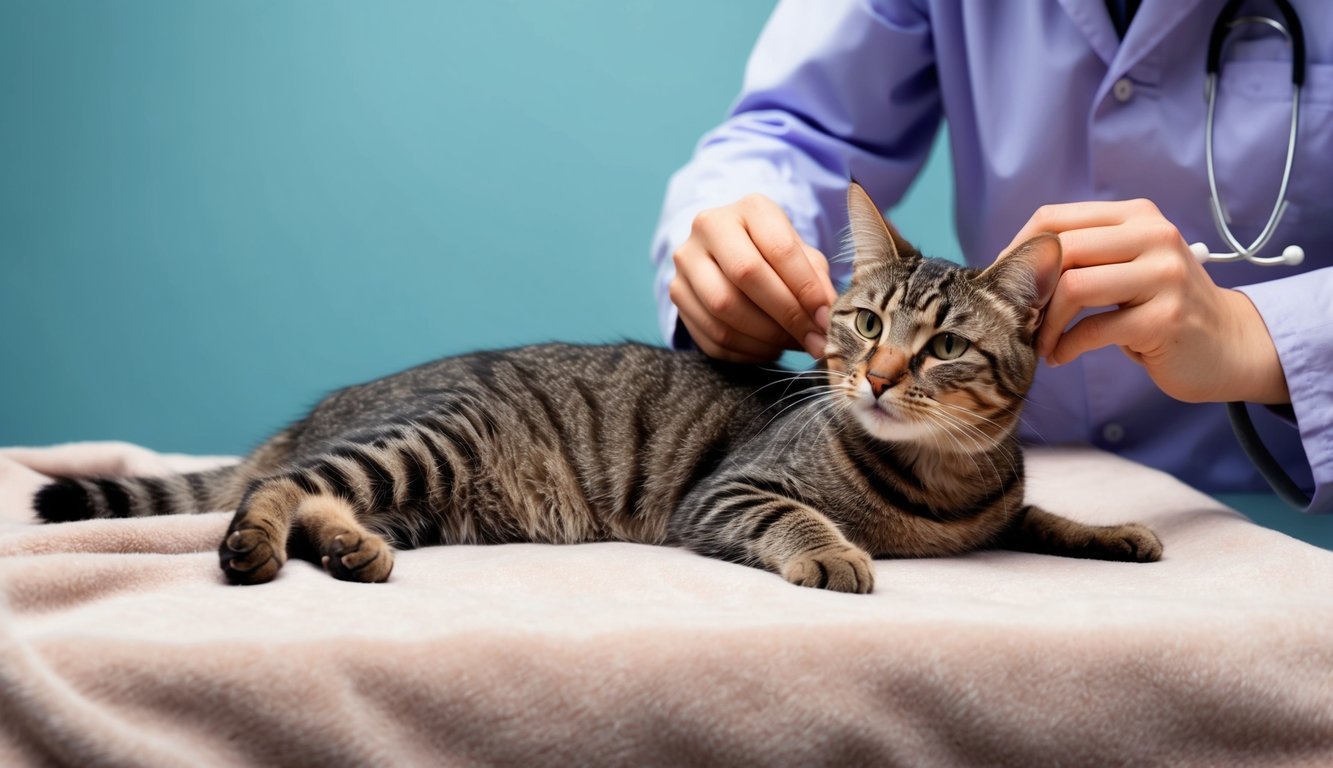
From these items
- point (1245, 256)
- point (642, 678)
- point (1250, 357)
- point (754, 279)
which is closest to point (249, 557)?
point (642, 678)

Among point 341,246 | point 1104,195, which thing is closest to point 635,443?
point 1104,195

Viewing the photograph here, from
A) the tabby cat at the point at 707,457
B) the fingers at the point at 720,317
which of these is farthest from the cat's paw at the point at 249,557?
the fingers at the point at 720,317

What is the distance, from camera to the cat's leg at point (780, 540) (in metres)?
0.95

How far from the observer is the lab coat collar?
133cm

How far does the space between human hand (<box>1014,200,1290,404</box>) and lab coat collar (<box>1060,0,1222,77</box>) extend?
16.1 inches

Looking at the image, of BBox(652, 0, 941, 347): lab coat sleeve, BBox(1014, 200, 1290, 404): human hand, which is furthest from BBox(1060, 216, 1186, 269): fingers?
BBox(652, 0, 941, 347): lab coat sleeve

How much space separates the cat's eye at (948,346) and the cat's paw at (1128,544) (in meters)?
0.25

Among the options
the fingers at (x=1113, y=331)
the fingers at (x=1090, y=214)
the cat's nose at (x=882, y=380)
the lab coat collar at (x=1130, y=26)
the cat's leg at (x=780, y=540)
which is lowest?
the cat's leg at (x=780, y=540)

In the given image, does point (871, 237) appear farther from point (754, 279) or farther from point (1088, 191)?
point (1088, 191)

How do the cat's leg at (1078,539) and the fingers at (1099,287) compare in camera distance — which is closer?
the fingers at (1099,287)

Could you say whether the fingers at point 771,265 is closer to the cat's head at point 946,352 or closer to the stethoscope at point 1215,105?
the cat's head at point 946,352

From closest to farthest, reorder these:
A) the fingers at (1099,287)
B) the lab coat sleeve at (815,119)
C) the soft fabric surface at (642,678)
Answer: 1. the soft fabric surface at (642,678)
2. the fingers at (1099,287)
3. the lab coat sleeve at (815,119)

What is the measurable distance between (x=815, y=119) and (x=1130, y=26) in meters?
0.52

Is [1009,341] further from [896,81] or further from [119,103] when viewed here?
[119,103]
